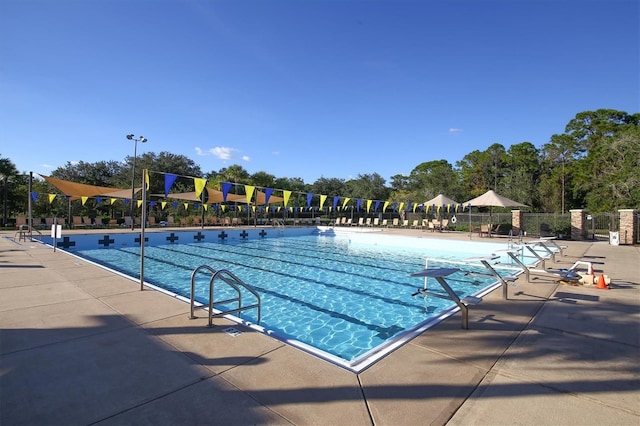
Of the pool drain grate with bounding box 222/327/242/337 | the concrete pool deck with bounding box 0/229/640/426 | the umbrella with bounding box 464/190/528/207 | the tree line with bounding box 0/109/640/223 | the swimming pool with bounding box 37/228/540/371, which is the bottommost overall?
the swimming pool with bounding box 37/228/540/371

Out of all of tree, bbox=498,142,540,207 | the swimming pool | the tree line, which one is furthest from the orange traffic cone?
tree, bbox=498,142,540,207

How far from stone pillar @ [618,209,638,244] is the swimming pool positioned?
600 cm

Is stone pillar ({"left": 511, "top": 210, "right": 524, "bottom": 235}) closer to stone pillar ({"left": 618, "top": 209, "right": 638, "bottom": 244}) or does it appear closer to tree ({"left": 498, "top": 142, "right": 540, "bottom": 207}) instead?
stone pillar ({"left": 618, "top": 209, "right": 638, "bottom": 244})

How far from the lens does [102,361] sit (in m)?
2.55

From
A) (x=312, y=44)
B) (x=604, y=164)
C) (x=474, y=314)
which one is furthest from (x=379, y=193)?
(x=474, y=314)

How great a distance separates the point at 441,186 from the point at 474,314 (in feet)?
112

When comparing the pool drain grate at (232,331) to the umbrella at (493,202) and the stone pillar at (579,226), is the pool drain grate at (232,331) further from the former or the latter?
the stone pillar at (579,226)

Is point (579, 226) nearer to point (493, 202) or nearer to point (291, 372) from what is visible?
point (493, 202)

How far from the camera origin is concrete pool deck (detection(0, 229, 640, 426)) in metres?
1.93

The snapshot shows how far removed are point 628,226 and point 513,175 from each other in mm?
25852

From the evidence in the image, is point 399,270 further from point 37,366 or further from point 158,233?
point 158,233

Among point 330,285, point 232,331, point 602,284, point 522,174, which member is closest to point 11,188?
point 330,285

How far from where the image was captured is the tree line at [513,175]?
2162 cm

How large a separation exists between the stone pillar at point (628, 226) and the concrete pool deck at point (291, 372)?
41.0 feet
